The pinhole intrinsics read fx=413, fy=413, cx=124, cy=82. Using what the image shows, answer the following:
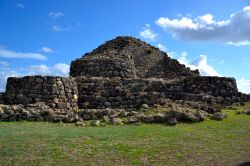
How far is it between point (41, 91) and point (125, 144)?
25.5 feet

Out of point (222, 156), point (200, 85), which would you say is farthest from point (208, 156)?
point (200, 85)

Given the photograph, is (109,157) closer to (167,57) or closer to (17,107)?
(17,107)

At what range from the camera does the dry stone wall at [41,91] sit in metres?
17.3

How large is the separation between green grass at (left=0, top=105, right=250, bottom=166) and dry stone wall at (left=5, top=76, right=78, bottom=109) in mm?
3852

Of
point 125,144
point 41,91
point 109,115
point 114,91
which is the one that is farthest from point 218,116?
point 41,91

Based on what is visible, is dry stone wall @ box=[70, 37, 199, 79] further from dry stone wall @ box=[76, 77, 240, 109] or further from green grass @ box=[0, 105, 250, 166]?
green grass @ box=[0, 105, 250, 166]

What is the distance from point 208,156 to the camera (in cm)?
974

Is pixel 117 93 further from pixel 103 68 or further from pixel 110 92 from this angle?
pixel 103 68

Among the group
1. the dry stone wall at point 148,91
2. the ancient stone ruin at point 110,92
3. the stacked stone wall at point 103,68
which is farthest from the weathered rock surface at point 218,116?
the stacked stone wall at point 103,68

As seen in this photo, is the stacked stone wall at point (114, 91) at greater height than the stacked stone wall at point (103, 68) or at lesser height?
lesser

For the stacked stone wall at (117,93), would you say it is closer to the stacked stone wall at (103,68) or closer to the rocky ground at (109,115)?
the rocky ground at (109,115)

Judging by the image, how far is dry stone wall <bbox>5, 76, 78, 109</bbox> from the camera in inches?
680

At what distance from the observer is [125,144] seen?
10562 millimetres

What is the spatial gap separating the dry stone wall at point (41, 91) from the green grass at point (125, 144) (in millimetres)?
3852
